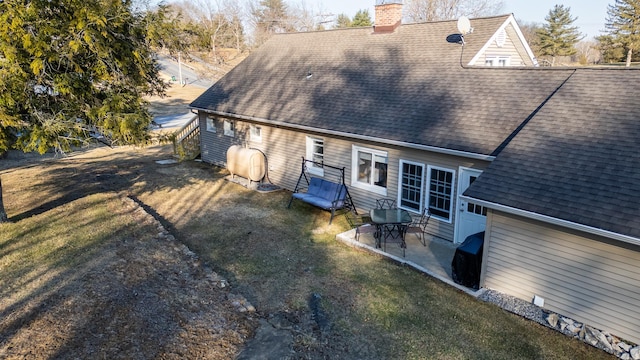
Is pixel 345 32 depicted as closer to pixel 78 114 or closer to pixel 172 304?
pixel 78 114

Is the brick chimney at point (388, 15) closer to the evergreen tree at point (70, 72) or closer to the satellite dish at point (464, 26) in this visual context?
the satellite dish at point (464, 26)

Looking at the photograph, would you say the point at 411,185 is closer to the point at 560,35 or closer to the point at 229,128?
the point at 229,128

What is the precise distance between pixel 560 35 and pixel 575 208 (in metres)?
64.6

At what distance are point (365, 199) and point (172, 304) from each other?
267 inches

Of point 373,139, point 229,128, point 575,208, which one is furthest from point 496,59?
point 229,128

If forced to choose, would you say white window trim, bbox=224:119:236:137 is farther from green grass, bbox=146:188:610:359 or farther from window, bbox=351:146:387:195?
window, bbox=351:146:387:195

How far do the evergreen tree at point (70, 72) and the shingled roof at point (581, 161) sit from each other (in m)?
8.25

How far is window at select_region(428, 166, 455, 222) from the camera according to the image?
34.0 ft

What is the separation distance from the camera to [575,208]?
682cm

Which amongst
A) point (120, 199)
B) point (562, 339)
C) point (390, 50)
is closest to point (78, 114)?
point (120, 199)

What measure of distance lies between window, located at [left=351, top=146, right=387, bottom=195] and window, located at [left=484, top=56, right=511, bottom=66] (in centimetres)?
510

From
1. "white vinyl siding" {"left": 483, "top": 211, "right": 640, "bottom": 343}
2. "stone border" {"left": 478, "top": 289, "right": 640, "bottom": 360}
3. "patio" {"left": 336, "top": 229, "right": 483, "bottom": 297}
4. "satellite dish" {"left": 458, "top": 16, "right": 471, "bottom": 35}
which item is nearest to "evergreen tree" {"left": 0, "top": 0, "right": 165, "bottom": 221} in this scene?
"patio" {"left": 336, "top": 229, "right": 483, "bottom": 297}

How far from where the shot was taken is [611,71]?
355 inches

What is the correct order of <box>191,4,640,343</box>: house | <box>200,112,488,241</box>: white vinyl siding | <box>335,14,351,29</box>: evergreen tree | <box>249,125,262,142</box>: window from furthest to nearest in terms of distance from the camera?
<box>335,14,351,29</box>: evergreen tree → <box>249,125,262,142</box>: window → <box>200,112,488,241</box>: white vinyl siding → <box>191,4,640,343</box>: house
